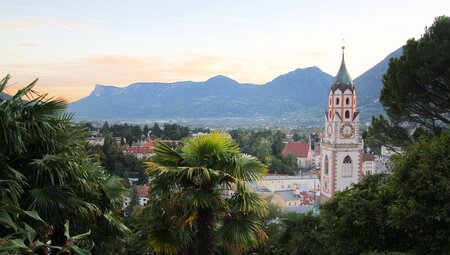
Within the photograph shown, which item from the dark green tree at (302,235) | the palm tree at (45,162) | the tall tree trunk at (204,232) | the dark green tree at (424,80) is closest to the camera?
the palm tree at (45,162)

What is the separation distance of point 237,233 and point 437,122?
7.91m

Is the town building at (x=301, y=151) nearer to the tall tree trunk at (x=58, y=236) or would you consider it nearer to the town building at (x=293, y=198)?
the town building at (x=293, y=198)

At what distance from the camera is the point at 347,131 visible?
1240 inches

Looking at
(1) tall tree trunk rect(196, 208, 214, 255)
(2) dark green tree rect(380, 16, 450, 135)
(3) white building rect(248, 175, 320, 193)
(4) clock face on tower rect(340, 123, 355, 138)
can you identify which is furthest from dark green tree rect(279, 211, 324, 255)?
(3) white building rect(248, 175, 320, 193)

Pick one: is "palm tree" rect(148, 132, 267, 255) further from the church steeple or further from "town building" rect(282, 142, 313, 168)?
"town building" rect(282, 142, 313, 168)

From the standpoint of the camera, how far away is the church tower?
3134 centimetres

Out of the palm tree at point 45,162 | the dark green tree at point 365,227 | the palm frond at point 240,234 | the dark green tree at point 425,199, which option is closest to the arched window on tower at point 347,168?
the dark green tree at point 365,227

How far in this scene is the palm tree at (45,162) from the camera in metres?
4.38

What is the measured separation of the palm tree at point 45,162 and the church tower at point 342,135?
27.5 meters

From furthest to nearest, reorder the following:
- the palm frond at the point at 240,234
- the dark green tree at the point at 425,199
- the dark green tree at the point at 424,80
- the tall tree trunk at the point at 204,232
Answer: the dark green tree at the point at 424,80
the dark green tree at the point at 425,199
the tall tree trunk at the point at 204,232
the palm frond at the point at 240,234

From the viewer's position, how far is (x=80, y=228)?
5.65m

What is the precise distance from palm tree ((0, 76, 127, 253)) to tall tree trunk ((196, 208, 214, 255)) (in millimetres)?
1275

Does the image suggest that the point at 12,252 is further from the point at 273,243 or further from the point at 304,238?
the point at 273,243

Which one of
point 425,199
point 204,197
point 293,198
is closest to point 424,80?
point 425,199
